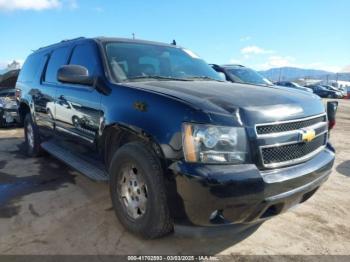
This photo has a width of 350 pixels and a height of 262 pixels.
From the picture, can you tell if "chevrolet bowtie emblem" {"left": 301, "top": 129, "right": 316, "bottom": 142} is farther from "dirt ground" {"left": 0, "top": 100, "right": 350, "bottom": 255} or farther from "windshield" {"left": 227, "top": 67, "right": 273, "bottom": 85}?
"windshield" {"left": 227, "top": 67, "right": 273, "bottom": 85}

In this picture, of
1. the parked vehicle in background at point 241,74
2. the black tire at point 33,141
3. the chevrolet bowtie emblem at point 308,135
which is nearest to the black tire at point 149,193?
the chevrolet bowtie emblem at point 308,135

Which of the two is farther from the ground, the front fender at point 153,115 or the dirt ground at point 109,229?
the front fender at point 153,115

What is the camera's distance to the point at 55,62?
5328mm

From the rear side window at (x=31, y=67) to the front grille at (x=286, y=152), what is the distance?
4462mm

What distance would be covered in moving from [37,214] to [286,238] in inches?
101

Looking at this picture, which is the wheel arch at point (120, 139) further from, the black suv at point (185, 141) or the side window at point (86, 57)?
the side window at point (86, 57)

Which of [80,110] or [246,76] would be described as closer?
[80,110]

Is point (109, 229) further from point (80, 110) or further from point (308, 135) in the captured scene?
point (308, 135)

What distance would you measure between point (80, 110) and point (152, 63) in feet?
3.23

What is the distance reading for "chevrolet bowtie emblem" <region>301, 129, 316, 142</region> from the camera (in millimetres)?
2972

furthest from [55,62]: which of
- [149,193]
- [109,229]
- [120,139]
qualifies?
[149,193]

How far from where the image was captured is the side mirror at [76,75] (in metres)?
3.65

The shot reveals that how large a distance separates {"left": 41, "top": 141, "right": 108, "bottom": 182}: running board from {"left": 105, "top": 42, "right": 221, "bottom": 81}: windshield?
1.03 metres

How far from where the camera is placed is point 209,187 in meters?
2.48
